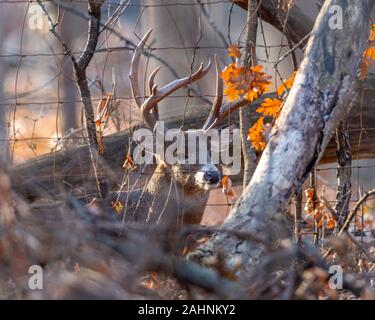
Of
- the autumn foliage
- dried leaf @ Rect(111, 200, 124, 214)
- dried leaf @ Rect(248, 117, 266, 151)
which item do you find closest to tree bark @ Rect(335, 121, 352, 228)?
dried leaf @ Rect(248, 117, 266, 151)

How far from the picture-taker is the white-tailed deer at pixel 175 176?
570 centimetres

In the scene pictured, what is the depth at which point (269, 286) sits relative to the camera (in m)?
2.25

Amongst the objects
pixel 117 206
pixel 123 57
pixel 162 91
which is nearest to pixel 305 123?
pixel 117 206

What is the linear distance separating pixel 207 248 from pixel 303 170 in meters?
0.58

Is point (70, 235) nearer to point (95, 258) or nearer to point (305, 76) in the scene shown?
point (95, 258)

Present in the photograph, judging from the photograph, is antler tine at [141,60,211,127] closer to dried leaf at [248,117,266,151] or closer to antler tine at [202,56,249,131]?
antler tine at [202,56,249,131]

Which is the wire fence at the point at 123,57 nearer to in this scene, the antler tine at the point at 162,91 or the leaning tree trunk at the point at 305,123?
the antler tine at the point at 162,91

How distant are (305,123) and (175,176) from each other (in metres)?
2.88

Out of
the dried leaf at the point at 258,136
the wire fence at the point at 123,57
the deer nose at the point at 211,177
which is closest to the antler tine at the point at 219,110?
the deer nose at the point at 211,177

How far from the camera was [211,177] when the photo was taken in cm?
599

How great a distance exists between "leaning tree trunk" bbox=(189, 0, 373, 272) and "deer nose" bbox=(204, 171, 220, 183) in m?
2.50

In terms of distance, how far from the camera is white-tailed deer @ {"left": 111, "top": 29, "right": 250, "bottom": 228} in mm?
5703

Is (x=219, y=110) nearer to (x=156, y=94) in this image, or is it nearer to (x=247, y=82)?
(x=156, y=94)
